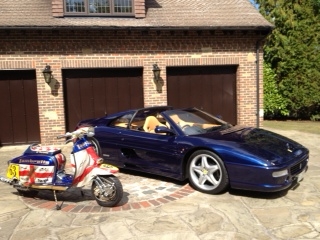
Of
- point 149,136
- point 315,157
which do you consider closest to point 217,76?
point 315,157

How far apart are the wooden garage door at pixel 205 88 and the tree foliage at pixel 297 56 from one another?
522cm

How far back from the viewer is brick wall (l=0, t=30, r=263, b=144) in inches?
340

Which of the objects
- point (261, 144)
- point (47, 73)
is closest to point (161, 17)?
point (47, 73)

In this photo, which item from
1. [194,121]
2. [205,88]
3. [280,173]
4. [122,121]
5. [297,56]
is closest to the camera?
[280,173]

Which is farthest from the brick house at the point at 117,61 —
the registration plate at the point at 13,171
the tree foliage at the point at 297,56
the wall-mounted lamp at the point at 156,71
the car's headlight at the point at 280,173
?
the car's headlight at the point at 280,173

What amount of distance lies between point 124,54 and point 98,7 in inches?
64.8

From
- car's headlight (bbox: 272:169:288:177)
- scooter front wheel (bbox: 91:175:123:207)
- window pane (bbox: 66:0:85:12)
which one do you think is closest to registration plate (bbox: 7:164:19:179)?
scooter front wheel (bbox: 91:175:123:207)

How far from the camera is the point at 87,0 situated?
9312 millimetres

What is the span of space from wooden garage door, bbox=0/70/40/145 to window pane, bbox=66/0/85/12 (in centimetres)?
210

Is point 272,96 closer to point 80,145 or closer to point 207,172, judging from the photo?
point 207,172

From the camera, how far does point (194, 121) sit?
560 centimetres

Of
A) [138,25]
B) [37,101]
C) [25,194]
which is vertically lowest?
[25,194]

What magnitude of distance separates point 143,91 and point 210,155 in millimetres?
5230

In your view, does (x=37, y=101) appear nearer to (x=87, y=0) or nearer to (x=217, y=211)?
(x=87, y=0)
